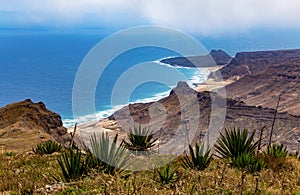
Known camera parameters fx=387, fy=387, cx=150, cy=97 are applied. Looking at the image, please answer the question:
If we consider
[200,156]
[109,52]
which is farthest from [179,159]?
[109,52]

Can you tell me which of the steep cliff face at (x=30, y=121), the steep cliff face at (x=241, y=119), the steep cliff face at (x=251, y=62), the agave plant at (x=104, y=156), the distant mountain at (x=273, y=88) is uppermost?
the steep cliff face at (x=251, y=62)

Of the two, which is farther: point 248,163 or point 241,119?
point 241,119

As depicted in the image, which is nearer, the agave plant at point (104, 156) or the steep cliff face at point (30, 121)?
the agave plant at point (104, 156)

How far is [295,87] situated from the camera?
11588 centimetres

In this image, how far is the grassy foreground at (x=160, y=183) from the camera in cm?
587

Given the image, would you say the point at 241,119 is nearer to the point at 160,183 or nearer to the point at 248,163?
the point at 248,163

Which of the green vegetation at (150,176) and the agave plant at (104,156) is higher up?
the agave plant at (104,156)

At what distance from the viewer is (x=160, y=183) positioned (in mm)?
7281

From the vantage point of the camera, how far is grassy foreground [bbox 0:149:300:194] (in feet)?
19.2

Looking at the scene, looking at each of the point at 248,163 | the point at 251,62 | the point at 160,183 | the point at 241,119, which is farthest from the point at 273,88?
the point at 160,183

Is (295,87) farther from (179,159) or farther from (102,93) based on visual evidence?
(179,159)

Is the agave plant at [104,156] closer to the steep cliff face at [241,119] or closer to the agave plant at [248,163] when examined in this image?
the agave plant at [248,163]

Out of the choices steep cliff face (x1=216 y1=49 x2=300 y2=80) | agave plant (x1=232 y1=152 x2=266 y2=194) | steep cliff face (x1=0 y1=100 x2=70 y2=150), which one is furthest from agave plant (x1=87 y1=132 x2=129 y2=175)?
steep cliff face (x1=216 y1=49 x2=300 y2=80)

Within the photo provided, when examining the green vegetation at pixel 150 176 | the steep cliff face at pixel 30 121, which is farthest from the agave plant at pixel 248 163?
the steep cliff face at pixel 30 121
